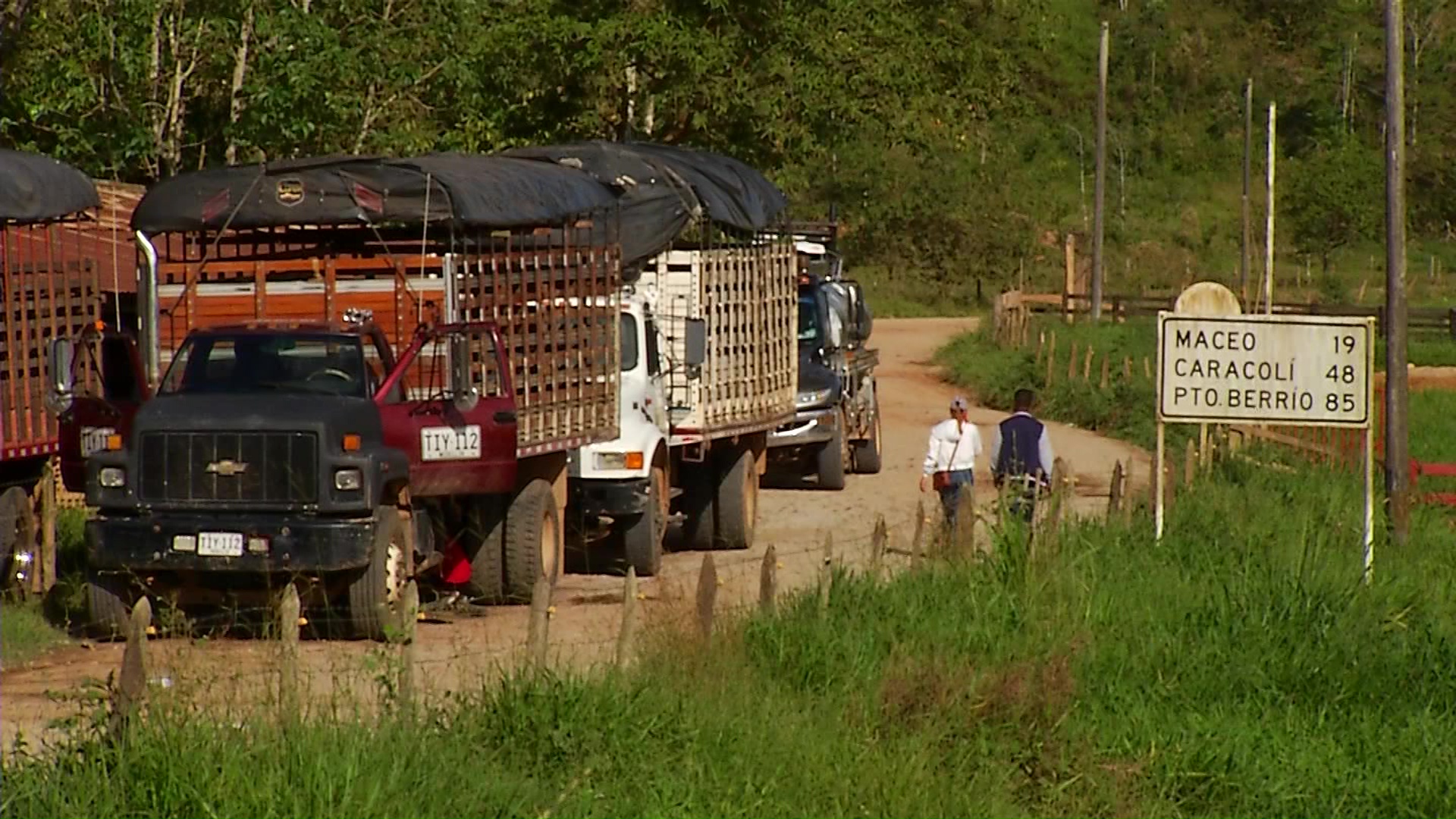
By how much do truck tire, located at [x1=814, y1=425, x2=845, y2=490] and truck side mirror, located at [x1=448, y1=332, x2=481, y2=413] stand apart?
10.9 m

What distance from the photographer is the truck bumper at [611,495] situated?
18.6 m

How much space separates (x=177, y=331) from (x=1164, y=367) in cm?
690

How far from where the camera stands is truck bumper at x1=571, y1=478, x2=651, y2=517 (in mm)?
18594

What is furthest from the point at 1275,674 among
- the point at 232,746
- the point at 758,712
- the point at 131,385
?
the point at 131,385

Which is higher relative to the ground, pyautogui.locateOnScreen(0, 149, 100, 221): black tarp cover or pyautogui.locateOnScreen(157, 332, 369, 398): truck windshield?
pyautogui.locateOnScreen(0, 149, 100, 221): black tarp cover

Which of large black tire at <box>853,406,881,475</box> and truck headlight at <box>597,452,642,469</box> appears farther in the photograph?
large black tire at <box>853,406,881,475</box>

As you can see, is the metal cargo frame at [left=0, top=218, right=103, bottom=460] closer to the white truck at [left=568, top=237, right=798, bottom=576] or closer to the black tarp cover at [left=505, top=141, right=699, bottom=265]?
the black tarp cover at [left=505, top=141, right=699, bottom=265]

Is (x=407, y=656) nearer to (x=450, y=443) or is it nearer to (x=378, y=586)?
(x=378, y=586)

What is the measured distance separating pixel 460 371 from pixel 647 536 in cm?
385

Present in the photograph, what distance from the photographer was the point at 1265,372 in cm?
1702

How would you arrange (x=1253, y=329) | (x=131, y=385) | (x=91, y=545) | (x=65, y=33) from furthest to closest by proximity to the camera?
1. (x=65, y=33)
2. (x=1253, y=329)
3. (x=131, y=385)
4. (x=91, y=545)

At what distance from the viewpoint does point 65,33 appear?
2364 centimetres

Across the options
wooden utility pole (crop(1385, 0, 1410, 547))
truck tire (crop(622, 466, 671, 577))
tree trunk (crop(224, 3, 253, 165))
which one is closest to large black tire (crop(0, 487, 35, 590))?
truck tire (crop(622, 466, 671, 577))

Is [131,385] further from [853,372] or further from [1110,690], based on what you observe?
[853,372]
